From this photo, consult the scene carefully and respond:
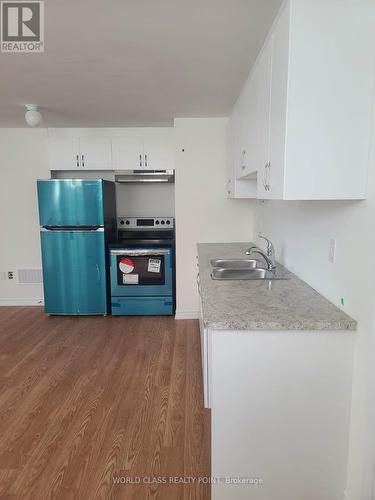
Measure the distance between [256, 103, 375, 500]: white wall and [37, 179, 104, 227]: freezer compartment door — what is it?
2.60 meters

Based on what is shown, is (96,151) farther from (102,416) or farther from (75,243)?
(102,416)

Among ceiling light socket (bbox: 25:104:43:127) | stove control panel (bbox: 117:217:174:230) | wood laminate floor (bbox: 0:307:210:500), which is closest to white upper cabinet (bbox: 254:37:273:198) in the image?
wood laminate floor (bbox: 0:307:210:500)

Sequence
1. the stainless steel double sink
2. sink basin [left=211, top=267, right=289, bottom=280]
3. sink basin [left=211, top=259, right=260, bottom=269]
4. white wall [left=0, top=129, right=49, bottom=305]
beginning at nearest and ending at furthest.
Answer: the stainless steel double sink
sink basin [left=211, top=267, right=289, bottom=280]
sink basin [left=211, top=259, right=260, bottom=269]
white wall [left=0, top=129, right=49, bottom=305]

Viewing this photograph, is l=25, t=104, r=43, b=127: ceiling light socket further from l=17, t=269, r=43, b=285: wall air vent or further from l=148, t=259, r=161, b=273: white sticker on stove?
l=17, t=269, r=43, b=285: wall air vent

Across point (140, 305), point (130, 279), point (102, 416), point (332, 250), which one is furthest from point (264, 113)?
point (140, 305)

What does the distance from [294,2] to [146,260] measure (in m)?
2.99

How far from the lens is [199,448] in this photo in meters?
1.89

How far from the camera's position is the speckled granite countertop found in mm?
1417

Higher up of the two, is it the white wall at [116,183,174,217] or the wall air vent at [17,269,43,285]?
the white wall at [116,183,174,217]

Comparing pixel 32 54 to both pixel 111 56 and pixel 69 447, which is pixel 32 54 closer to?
pixel 111 56

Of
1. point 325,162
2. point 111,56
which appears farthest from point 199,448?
point 111,56

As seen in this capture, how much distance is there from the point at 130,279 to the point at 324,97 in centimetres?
306

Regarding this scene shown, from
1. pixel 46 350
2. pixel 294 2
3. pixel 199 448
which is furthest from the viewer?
pixel 46 350

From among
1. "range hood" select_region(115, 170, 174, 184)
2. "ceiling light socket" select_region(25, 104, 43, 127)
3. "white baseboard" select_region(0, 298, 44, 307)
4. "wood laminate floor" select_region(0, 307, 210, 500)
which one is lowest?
"wood laminate floor" select_region(0, 307, 210, 500)
